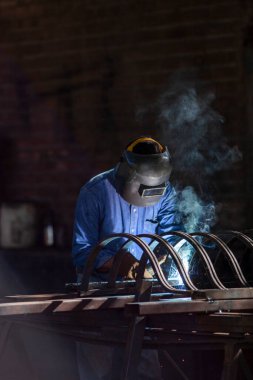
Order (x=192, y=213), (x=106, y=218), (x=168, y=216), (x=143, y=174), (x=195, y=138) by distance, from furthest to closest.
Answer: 1. (x=195, y=138)
2. (x=192, y=213)
3. (x=168, y=216)
4. (x=106, y=218)
5. (x=143, y=174)

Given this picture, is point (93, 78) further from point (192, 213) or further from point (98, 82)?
point (192, 213)

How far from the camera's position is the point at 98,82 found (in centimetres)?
930

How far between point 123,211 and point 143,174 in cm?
47

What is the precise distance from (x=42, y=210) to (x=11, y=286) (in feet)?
3.01

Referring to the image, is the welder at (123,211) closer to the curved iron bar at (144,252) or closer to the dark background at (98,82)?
the curved iron bar at (144,252)

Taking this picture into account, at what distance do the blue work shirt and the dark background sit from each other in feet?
7.81

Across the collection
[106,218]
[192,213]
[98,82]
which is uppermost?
[98,82]

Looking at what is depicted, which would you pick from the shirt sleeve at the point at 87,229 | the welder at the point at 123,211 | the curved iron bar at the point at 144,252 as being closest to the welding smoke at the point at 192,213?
the welder at the point at 123,211

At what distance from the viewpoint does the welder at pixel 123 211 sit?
18.5ft

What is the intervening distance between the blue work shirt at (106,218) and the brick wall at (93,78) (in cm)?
243

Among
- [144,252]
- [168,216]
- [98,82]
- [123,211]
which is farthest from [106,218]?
[98,82]

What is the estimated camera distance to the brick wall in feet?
28.3

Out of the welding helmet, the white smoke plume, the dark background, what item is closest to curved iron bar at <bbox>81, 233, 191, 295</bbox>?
the welding helmet

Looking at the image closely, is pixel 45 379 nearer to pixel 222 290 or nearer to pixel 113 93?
pixel 222 290
